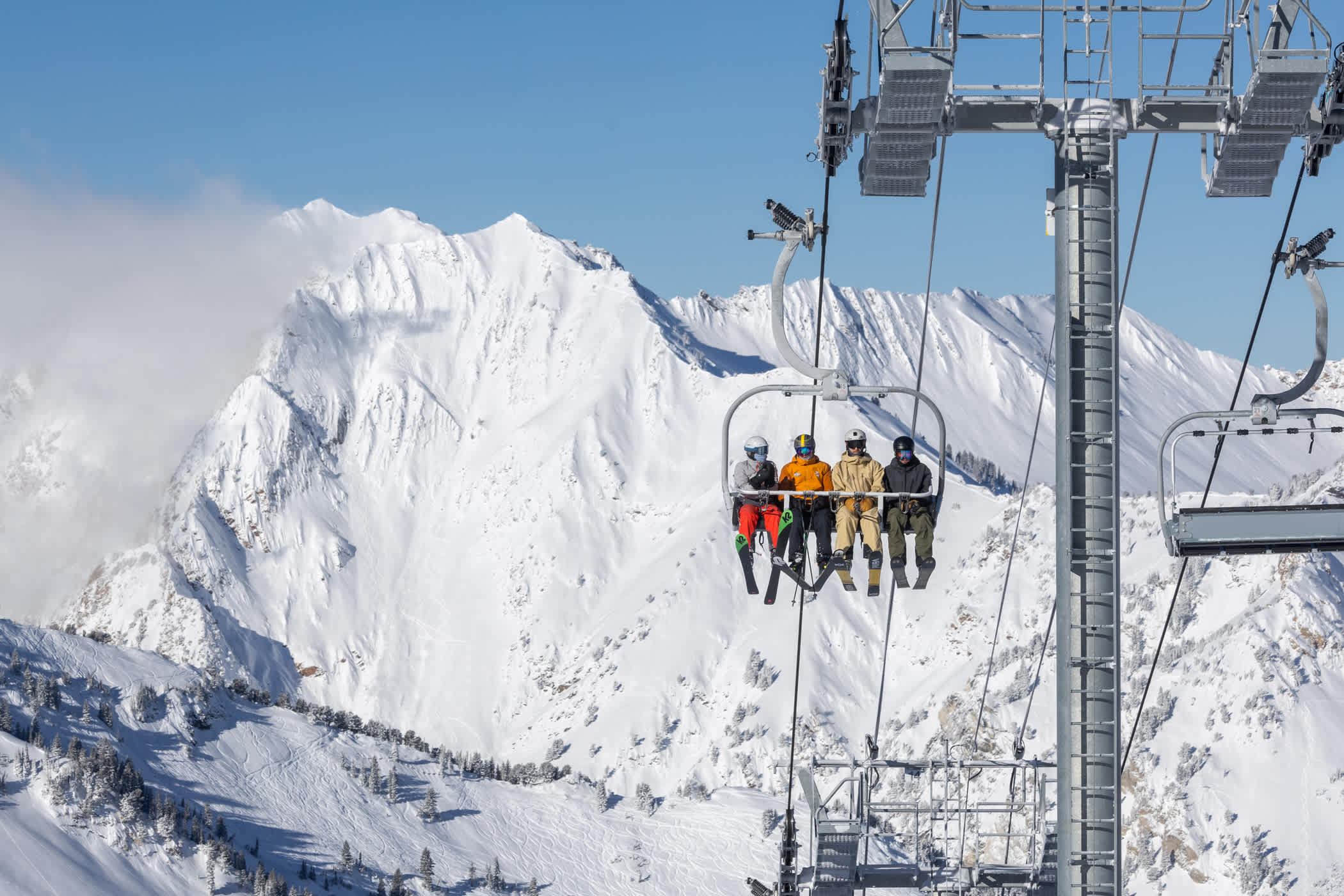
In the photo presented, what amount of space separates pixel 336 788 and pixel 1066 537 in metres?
127

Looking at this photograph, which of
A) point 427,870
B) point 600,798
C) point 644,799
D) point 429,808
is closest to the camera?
point 427,870

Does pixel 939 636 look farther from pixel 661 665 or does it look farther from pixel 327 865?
pixel 327 865

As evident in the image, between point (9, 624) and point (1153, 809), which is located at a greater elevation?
point (9, 624)

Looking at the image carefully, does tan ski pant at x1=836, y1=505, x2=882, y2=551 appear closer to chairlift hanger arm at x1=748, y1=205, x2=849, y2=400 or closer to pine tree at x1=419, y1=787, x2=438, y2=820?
chairlift hanger arm at x1=748, y1=205, x2=849, y2=400

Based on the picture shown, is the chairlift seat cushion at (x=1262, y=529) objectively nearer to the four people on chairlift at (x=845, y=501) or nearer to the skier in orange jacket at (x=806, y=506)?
the four people on chairlift at (x=845, y=501)

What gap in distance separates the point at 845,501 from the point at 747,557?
1.84 m

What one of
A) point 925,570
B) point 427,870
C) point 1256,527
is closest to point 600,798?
point 427,870

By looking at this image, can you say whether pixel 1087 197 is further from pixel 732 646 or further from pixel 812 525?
pixel 732 646

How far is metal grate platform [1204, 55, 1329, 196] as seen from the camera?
17250 millimetres

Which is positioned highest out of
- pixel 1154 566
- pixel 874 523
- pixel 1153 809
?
pixel 1154 566

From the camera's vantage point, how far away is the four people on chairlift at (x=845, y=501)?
857 inches

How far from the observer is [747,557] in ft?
77.7

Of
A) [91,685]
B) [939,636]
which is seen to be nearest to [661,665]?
[939,636]

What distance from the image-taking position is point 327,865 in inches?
4899
